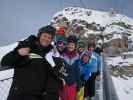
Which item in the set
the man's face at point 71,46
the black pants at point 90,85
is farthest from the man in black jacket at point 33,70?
the black pants at point 90,85

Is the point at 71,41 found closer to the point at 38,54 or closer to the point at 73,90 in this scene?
the point at 73,90

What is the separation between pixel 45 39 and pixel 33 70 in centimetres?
39

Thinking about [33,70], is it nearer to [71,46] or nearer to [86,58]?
[71,46]

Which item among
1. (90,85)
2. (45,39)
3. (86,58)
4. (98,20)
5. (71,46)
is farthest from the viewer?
(98,20)

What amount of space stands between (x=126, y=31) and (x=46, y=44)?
13798 cm

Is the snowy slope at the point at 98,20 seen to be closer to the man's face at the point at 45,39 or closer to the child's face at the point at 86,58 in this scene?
the child's face at the point at 86,58

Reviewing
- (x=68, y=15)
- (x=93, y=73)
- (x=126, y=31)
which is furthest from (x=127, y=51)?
(x=93, y=73)

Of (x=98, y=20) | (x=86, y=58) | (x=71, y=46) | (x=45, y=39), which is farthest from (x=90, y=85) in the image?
(x=98, y=20)

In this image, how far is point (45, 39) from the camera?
13.7ft

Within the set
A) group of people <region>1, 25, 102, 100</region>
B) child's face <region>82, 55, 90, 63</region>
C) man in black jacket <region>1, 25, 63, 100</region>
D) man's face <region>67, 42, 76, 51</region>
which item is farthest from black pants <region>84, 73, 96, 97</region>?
man in black jacket <region>1, 25, 63, 100</region>

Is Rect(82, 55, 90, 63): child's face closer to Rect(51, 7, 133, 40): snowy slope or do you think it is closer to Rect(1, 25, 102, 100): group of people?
Rect(1, 25, 102, 100): group of people

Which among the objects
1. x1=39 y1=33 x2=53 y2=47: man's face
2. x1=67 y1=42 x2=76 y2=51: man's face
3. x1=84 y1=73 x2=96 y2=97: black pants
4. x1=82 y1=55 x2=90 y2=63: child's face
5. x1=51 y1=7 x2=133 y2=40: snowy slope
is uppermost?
x1=51 y1=7 x2=133 y2=40: snowy slope

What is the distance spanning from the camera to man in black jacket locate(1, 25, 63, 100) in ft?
12.9

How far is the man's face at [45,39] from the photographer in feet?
13.7
